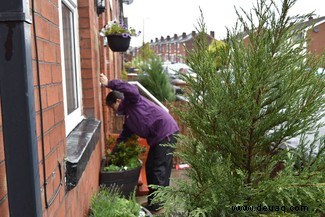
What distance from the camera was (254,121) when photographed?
5.70 ft

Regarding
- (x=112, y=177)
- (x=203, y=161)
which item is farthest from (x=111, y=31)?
(x=203, y=161)

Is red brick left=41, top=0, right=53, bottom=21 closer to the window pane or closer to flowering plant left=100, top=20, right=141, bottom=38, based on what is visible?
the window pane

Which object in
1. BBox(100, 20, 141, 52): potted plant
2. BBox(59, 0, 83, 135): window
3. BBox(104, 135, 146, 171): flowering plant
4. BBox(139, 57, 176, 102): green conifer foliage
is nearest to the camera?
BBox(59, 0, 83, 135): window

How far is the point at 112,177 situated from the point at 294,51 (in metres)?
2.80

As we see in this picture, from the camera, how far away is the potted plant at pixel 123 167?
3.98 m

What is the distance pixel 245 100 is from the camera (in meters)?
1.66

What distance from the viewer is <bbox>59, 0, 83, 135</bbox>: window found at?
9.75 ft

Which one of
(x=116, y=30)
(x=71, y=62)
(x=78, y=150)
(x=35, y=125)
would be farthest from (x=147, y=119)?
(x=35, y=125)

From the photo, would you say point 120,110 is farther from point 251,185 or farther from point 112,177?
point 251,185

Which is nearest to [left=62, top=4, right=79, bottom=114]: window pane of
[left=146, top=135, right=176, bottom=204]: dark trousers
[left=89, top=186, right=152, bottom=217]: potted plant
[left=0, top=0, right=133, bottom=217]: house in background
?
[left=0, top=0, right=133, bottom=217]: house in background

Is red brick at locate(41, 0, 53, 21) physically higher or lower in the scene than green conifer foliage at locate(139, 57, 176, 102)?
higher

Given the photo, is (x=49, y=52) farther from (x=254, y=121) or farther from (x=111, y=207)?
(x=111, y=207)

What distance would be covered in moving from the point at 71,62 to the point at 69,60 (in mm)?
58

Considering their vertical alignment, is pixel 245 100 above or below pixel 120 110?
above
